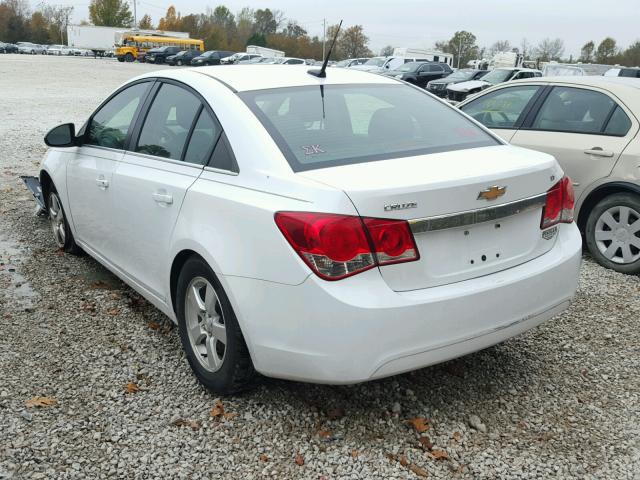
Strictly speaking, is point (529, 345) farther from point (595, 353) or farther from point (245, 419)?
point (245, 419)

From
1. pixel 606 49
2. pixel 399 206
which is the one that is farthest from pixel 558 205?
pixel 606 49

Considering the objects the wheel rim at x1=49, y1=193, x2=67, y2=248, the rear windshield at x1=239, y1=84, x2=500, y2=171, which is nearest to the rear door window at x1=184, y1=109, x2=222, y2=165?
the rear windshield at x1=239, y1=84, x2=500, y2=171

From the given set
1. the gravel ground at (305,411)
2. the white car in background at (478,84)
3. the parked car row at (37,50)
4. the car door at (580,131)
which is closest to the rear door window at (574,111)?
the car door at (580,131)

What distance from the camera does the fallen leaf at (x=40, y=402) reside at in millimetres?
3230

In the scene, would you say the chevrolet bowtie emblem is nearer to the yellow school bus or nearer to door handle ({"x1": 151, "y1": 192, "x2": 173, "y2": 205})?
door handle ({"x1": 151, "y1": 192, "x2": 173, "y2": 205})

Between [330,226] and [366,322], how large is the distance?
409 mm

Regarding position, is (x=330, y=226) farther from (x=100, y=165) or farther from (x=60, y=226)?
(x=60, y=226)

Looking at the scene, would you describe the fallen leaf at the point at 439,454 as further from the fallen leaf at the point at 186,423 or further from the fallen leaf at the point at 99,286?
the fallen leaf at the point at 99,286

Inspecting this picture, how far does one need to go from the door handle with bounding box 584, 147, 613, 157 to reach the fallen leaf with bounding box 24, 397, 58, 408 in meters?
4.60

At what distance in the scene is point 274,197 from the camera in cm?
277

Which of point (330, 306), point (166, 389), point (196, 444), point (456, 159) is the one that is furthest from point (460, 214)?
point (166, 389)

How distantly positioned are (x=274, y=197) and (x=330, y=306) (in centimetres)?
55

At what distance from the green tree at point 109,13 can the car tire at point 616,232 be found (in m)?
122

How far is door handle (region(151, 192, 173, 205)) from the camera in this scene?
3.39 metres
